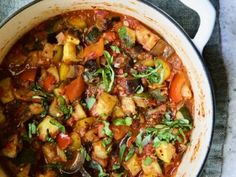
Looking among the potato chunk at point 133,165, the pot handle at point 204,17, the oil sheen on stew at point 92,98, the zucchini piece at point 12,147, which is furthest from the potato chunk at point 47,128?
the pot handle at point 204,17

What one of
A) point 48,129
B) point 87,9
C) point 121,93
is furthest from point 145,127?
point 87,9

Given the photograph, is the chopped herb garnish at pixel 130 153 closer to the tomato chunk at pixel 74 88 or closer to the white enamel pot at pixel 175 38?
the white enamel pot at pixel 175 38

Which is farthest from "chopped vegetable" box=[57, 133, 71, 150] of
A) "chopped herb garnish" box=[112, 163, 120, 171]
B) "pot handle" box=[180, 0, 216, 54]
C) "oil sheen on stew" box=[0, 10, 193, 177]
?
"pot handle" box=[180, 0, 216, 54]

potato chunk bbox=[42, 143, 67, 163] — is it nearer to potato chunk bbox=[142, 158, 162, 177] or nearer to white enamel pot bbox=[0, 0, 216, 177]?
white enamel pot bbox=[0, 0, 216, 177]

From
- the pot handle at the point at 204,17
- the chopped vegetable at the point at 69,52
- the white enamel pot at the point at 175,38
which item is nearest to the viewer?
the pot handle at the point at 204,17

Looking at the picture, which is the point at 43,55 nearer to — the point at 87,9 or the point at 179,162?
the point at 87,9

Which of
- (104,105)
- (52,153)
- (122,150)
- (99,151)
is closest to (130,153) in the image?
(122,150)
